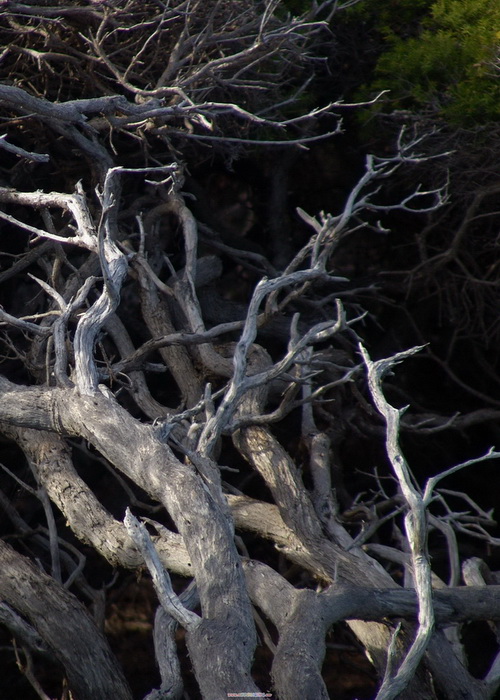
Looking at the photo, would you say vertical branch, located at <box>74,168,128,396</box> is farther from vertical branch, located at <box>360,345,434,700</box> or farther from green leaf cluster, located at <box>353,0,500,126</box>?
green leaf cluster, located at <box>353,0,500,126</box>

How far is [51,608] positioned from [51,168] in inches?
123

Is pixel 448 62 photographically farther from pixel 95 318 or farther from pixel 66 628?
pixel 66 628

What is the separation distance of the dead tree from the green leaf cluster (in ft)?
1.27

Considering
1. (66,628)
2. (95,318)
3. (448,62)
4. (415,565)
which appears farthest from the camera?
(448,62)

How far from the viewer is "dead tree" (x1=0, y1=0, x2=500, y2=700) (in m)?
2.23

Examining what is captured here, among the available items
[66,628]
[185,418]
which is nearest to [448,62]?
[185,418]

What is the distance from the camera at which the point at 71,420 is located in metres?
2.91

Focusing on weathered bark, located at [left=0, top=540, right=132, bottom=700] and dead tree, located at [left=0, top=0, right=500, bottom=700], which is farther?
weathered bark, located at [left=0, top=540, right=132, bottom=700]

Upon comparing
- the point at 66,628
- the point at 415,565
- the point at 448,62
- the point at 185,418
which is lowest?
the point at 66,628

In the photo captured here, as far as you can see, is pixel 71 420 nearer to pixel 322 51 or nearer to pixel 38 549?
pixel 38 549

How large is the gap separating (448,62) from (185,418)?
2.59 meters

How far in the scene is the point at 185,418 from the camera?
9.95 feet

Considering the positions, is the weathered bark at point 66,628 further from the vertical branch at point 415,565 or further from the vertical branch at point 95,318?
the vertical branch at point 415,565

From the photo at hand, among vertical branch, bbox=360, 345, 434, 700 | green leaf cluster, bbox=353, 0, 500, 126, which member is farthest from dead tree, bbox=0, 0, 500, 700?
green leaf cluster, bbox=353, 0, 500, 126
